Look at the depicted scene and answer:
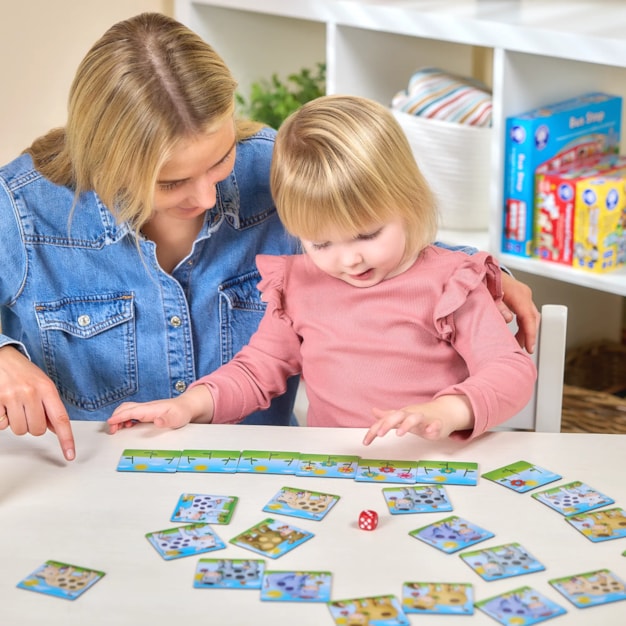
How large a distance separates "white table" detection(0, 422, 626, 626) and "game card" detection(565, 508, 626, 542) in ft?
0.04

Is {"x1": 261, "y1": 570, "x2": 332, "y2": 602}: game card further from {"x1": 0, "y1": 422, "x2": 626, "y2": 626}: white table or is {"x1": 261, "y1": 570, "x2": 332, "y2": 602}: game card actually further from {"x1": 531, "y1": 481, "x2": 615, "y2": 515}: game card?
{"x1": 531, "y1": 481, "x2": 615, "y2": 515}: game card

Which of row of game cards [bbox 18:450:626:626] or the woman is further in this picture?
the woman

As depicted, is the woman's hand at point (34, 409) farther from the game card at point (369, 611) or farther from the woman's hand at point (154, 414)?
the game card at point (369, 611)

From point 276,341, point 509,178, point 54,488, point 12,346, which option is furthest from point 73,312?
point 509,178

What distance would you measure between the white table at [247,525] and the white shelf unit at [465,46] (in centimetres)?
84

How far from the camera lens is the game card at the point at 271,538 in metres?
0.96

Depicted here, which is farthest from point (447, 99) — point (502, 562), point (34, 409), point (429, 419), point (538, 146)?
point (502, 562)

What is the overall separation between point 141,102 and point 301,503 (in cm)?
57

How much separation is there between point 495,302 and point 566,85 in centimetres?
85

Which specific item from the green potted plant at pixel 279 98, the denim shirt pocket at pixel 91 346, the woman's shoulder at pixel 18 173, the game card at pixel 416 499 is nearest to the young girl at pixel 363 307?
the game card at pixel 416 499

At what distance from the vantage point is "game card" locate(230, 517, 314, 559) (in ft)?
3.14

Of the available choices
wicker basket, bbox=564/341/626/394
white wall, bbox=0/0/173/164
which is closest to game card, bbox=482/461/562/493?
wicker basket, bbox=564/341/626/394

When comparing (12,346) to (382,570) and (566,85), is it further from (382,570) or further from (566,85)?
(566,85)

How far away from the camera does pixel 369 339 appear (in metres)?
1.35
